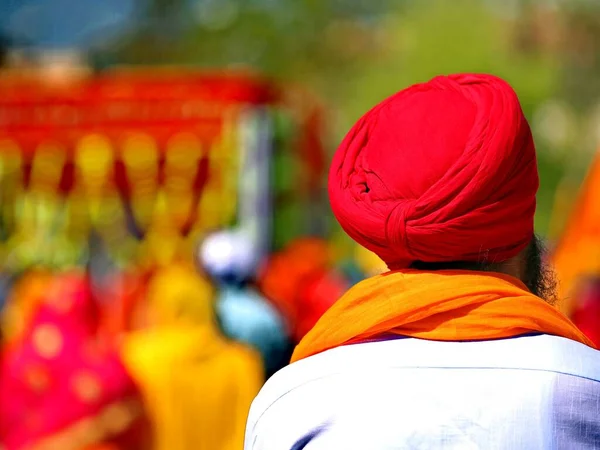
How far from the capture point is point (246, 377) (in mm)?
4121

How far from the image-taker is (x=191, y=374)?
4.02 metres

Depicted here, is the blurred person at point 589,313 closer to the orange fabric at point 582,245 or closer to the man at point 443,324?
the orange fabric at point 582,245

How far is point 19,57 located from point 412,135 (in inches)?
695

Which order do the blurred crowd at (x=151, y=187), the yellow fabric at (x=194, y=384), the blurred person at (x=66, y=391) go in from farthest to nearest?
the blurred crowd at (x=151, y=187)
the yellow fabric at (x=194, y=384)
the blurred person at (x=66, y=391)

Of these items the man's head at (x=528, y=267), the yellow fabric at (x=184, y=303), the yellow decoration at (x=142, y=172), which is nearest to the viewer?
the man's head at (x=528, y=267)

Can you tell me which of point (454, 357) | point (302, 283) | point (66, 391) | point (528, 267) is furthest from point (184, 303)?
point (302, 283)

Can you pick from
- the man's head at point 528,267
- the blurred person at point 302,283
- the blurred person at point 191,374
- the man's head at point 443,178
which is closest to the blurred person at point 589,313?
the blurred person at point 191,374

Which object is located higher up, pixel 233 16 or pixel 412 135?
pixel 412 135

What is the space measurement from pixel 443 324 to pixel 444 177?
0.54ft

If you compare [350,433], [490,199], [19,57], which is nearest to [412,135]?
[490,199]

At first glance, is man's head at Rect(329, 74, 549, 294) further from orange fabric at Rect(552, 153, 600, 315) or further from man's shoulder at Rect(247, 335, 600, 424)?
orange fabric at Rect(552, 153, 600, 315)

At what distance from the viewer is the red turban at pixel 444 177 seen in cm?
124

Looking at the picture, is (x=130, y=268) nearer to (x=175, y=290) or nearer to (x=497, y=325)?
(x=175, y=290)

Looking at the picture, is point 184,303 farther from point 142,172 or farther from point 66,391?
point 142,172
